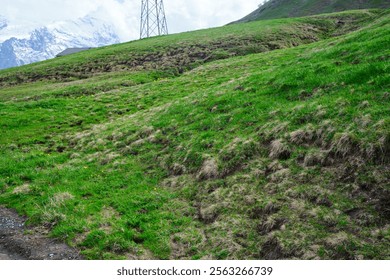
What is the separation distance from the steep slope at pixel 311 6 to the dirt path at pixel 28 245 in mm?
136855

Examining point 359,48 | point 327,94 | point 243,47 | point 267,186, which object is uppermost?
point 243,47

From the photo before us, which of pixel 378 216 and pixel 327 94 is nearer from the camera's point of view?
pixel 378 216

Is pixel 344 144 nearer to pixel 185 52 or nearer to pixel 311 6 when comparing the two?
pixel 185 52

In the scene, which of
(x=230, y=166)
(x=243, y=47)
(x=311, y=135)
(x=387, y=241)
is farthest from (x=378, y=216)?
(x=243, y=47)

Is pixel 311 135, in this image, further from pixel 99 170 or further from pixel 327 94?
pixel 99 170

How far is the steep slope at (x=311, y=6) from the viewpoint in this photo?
124394mm

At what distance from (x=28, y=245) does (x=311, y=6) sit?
16416cm

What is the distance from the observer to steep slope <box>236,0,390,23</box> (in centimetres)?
12439

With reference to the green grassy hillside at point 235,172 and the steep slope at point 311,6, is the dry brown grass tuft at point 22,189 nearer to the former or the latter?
the green grassy hillside at point 235,172

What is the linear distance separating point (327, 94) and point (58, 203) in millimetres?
15607

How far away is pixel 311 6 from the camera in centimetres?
14800

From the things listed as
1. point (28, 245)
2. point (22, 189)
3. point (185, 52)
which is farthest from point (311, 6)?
point (28, 245)

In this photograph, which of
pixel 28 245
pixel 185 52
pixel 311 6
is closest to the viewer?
pixel 28 245

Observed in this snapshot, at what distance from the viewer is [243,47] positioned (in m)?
62.2
